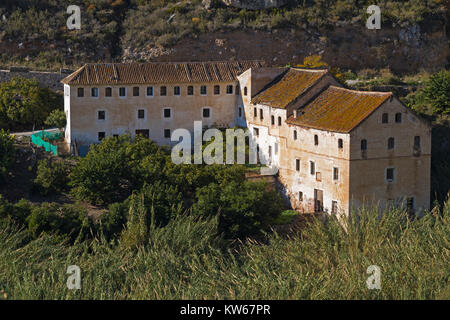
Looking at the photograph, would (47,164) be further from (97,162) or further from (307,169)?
(307,169)

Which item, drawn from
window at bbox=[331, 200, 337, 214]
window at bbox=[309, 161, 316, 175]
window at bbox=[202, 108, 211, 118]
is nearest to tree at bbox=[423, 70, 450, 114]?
window at bbox=[309, 161, 316, 175]

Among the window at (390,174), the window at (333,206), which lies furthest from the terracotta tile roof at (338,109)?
the window at (333,206)

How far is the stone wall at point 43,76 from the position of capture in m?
62.3

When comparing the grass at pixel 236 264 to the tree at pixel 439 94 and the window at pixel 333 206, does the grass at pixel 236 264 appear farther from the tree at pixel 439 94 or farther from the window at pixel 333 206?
the tree at pixel 439 94

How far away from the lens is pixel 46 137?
55.0 metres

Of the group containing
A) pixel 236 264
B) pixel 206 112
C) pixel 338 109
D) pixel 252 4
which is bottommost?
pixel 236 264

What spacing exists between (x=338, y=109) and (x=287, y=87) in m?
5.03

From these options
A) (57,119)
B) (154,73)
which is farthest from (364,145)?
(57,119)

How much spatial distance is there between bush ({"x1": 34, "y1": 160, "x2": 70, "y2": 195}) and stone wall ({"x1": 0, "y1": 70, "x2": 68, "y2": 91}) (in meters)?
12.7

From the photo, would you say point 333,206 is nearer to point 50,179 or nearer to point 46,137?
point 50,179

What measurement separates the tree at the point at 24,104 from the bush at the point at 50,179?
770 centimetres

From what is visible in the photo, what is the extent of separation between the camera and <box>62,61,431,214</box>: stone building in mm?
47094

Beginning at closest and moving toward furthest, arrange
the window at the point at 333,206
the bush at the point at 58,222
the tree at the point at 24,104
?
the bush at the point at 58,222 < the window at the point at 333,206 < the tree at the point at 24,104

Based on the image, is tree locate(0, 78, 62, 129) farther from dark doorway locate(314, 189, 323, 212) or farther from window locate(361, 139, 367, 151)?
window locate(361, 139, 367, 151)
